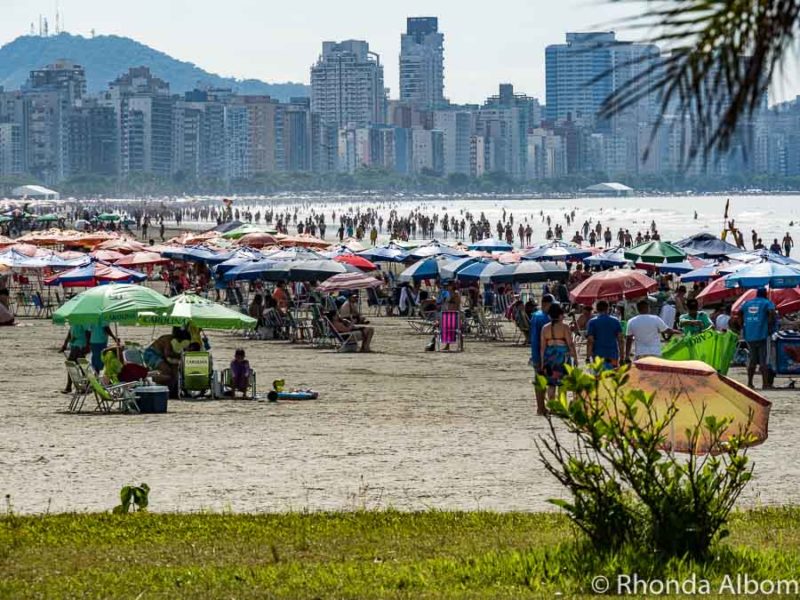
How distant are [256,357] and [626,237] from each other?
55919 millimetres

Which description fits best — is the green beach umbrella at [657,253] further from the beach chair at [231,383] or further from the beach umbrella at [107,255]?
the beach chair at [231,383]

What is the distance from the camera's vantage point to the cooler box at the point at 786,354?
16844mm

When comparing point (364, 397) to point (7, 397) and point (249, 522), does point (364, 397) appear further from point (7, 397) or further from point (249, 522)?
point (249, 522)

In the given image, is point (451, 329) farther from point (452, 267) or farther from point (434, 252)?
point (434, 252)

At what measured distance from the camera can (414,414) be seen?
15039 mm

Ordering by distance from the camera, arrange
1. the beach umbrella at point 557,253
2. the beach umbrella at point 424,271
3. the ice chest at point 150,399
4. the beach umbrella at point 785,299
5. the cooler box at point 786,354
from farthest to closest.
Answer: the beach umbrella at point 557,253, the beach umbrella at point 424,271, the beach umbrella at point 785,299, the cooler box at point 786,354, the ice chest at point 150,399

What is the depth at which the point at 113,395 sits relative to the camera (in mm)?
15180

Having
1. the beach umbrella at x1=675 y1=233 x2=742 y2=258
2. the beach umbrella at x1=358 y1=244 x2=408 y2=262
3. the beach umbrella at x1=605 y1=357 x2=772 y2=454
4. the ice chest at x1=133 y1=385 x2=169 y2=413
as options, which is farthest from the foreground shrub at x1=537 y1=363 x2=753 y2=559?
the beach umbrella at x1=358 y1=244 x2=408 y2=262


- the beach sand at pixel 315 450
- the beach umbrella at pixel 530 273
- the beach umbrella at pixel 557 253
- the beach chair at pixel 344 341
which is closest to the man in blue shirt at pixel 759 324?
the beach sand at pixel 315 450

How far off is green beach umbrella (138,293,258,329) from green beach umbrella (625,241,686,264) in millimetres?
14237

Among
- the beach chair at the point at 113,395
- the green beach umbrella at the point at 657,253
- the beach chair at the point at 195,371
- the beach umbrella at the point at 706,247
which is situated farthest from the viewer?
the beach umbrella at the point at 706,247

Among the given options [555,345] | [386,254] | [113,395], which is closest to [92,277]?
[386,254]

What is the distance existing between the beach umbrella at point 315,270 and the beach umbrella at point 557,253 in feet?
24.4

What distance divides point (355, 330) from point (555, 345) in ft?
34.5
